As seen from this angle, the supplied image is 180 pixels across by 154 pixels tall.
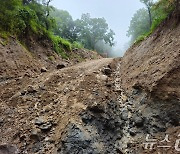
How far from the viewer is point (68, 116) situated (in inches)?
286

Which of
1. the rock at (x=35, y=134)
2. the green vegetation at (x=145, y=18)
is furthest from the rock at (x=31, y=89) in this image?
the green vegetation at (x=145, y=18)

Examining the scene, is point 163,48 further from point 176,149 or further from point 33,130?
point 33,130

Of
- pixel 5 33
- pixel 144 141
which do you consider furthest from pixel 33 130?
pixel 5 33

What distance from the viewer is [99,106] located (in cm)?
760

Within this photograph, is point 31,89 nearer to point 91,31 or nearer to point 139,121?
point 139,121

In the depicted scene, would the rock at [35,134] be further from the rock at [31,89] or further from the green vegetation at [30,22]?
the green vegetation at [30,22]

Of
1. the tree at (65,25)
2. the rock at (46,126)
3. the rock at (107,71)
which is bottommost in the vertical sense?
the rock at (46,126)

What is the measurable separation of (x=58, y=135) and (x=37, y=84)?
394 centimetres

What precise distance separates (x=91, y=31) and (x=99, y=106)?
116 feet

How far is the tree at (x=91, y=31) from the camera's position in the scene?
1559 inches

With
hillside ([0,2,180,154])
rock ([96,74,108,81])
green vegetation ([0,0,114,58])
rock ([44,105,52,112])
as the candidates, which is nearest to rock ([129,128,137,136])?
hillside ([0,2,180,154])

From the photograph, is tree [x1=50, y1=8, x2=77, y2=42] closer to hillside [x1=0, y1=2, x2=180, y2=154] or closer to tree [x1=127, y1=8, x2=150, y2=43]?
tree [x1=127, y1=8, x2=150, y2=43]

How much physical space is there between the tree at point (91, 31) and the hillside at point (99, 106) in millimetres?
28870

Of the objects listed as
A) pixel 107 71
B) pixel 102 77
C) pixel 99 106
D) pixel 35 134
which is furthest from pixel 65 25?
pixel 35 134
